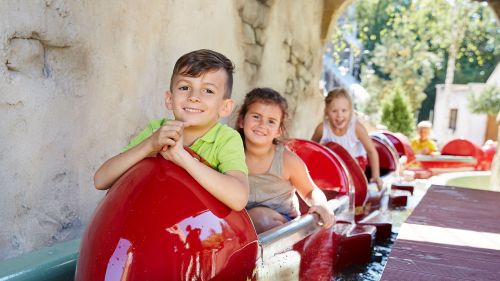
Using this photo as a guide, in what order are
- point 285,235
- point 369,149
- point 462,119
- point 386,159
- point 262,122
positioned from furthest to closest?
1. point 462,119
2. point 386,159
3. point 369,149
4. point 262,122
5. point 285,235

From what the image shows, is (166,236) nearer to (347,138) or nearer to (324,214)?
(324,214)

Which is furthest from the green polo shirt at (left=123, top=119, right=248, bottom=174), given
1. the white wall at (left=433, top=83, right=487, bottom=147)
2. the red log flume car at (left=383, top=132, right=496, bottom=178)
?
the white wall at (left=433, top=83, right=487, bottom=147)

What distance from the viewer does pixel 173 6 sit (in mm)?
2666

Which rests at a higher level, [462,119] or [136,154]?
[136,154]

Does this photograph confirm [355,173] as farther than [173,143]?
Yes

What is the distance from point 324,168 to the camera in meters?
2.86

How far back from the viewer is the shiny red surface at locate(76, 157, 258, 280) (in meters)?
1.16

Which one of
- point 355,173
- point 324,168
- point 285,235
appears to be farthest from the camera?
point 355,173

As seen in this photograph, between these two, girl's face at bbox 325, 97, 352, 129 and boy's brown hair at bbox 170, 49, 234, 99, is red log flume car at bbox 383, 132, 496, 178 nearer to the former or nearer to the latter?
girl's face at bbox 325, 97, 352, 129

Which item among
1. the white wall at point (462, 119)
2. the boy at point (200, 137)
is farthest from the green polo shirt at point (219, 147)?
the white wall at point (462, 119)

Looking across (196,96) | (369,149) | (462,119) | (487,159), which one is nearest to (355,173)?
(369,149)

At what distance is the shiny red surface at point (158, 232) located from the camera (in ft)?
3.80

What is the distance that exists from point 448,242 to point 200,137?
3.35 ft

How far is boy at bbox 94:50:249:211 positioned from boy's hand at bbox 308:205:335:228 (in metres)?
0.57
